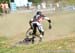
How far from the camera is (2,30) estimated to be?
84.1 ft

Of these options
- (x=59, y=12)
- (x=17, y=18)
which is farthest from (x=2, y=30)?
(x=59, y=12)

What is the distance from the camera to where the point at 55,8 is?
38.3 m

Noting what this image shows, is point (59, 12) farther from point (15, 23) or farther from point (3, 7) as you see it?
point (15, 23)

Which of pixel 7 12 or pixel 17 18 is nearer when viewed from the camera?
pixel 17 18

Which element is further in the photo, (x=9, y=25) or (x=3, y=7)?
(x=3, y=7)

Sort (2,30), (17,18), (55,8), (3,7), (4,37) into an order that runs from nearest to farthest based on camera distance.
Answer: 1. (4,37)
2. (2,30)
3. (17,18)
4. (3,7)
5. (55,8)

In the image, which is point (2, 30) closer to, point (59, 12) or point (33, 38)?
point (33, 38)

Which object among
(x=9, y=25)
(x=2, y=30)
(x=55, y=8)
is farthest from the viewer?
(x=55, y=8)

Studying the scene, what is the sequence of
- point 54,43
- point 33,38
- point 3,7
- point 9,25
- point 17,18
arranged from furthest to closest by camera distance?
point 3,7 → point 17,18 → point 9,25 → point 33,38 → point 54,43

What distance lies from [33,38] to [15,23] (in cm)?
1008

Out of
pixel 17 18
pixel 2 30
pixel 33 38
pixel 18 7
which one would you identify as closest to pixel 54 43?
pixel 33 38

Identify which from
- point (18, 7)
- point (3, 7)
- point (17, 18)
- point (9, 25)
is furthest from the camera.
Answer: point (18, 7)

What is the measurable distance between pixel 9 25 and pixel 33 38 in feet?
31.3

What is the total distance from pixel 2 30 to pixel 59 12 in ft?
40.3
